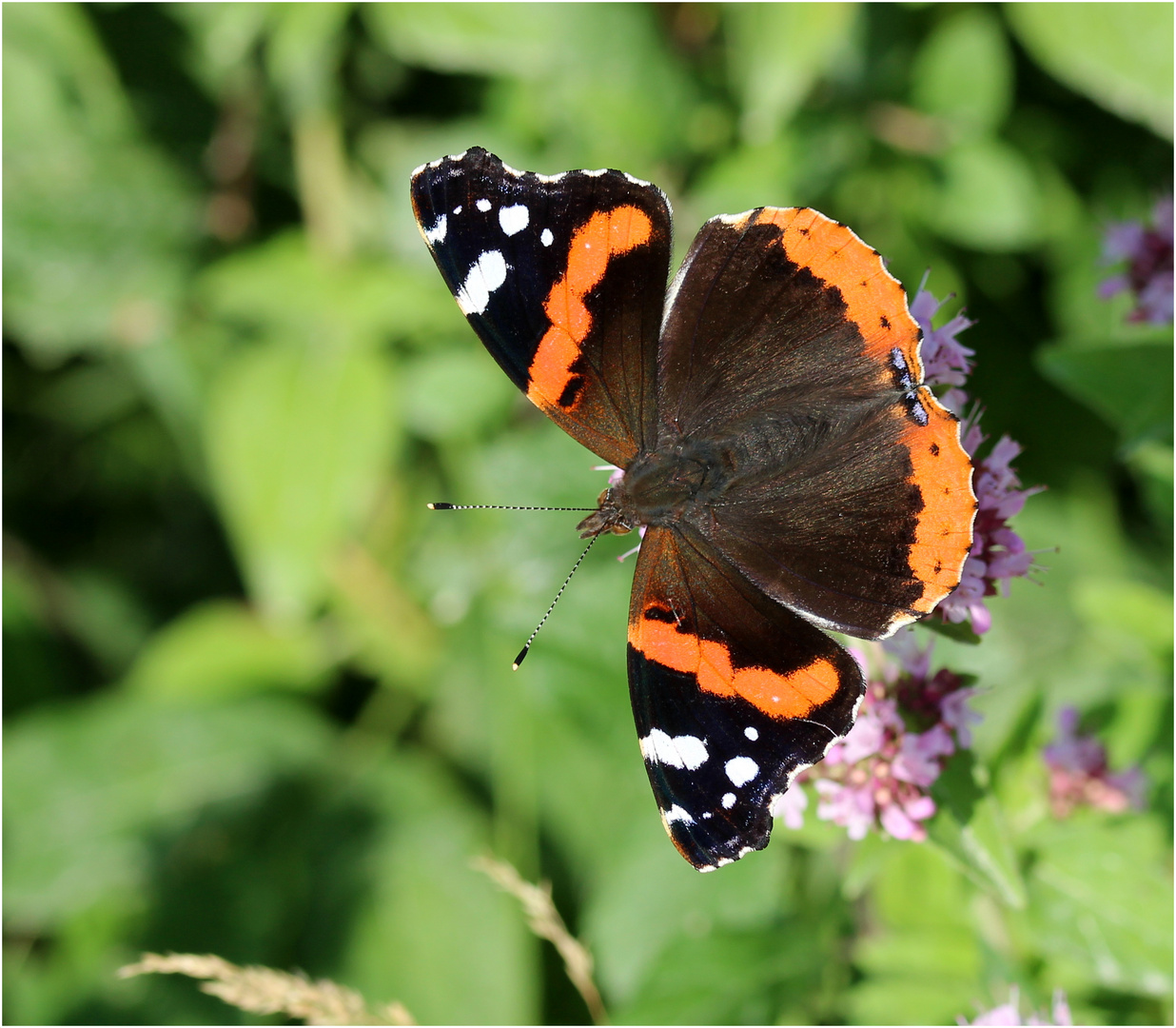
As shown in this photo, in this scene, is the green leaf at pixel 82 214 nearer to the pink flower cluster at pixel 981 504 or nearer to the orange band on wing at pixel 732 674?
the orange band on wing at pixel 732 674

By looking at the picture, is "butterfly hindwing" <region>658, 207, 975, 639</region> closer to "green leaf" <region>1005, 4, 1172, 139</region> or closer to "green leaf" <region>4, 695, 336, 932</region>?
"green leaf" <region>1005, 4, 1172, 139</region>

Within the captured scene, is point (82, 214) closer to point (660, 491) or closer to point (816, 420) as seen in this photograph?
point (660, 491)

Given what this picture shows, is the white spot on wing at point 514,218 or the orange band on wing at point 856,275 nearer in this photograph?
the orange band on wing at point 856,275

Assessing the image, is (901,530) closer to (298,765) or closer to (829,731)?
(829,731)

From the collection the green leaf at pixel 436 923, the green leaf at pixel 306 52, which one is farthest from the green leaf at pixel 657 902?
the green leaf at pixel 306 52

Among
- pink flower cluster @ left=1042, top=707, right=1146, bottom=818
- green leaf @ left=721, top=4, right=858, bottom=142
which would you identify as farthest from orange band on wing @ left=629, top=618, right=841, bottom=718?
green leaf @ left=721, top=4, right=858, bottom=142

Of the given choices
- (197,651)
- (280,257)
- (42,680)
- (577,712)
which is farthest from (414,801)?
(280,257)

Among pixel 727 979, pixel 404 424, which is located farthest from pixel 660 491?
pixel 404 424
